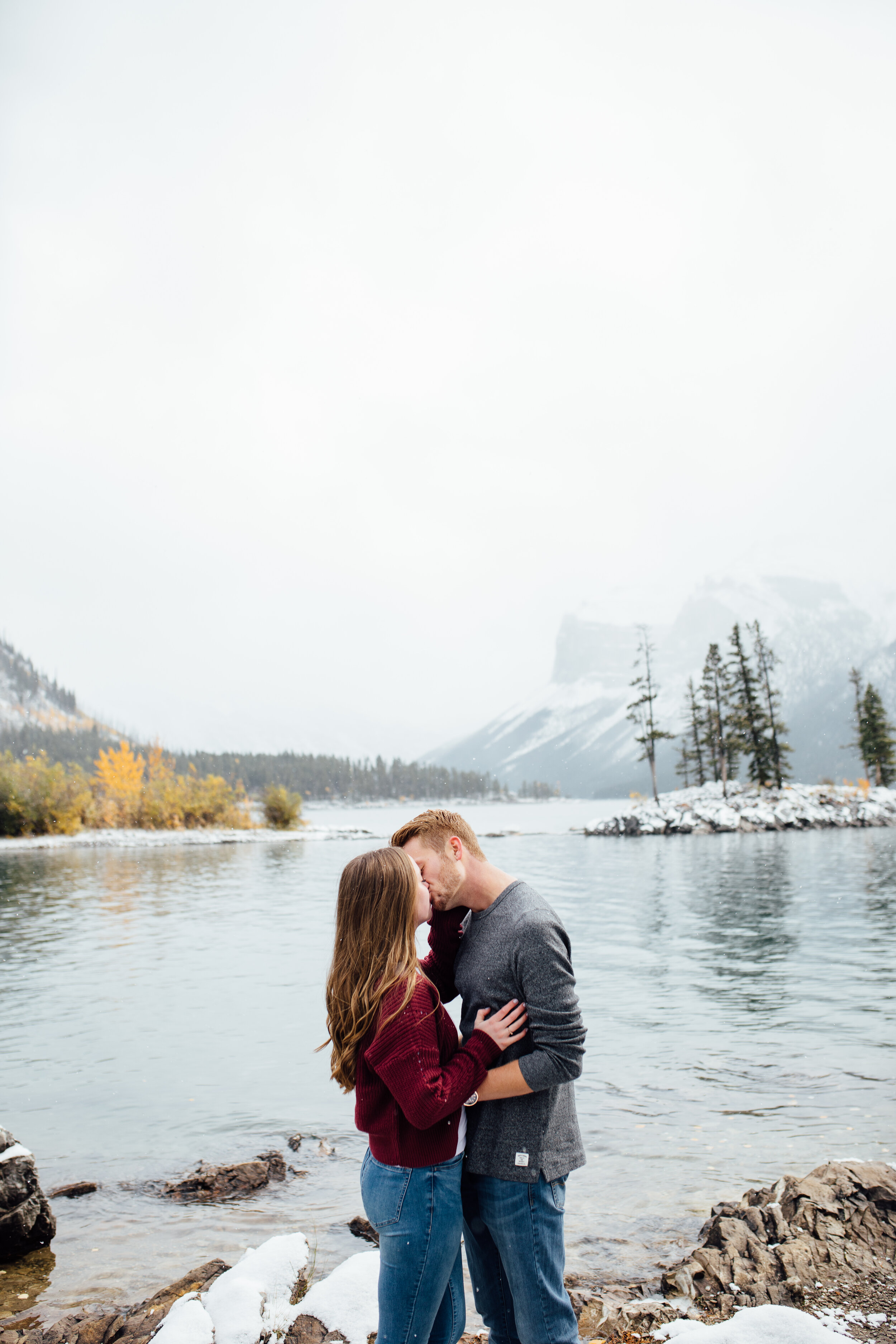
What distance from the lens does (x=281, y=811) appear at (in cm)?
7325

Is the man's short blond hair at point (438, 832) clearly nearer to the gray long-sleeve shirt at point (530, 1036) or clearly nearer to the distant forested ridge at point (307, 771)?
the gray long-sleeve shirt at point (530, 1036)

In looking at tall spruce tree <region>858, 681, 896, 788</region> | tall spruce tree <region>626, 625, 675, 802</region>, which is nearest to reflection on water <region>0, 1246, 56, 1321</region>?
tall spruce tree <region>626, 625, 675, 802</region>

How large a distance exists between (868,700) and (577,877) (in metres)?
44.7

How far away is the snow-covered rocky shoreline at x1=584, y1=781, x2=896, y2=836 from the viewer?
51.7 metres

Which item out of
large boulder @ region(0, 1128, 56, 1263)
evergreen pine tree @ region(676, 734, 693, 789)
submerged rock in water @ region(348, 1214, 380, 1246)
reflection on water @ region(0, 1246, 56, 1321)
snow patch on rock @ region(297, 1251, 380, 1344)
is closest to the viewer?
snow patch on rock @ region(297, 1251, 380, 1344)

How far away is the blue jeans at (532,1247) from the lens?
253 centimetres

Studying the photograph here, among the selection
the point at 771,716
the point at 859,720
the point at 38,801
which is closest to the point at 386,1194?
the point at 771,716

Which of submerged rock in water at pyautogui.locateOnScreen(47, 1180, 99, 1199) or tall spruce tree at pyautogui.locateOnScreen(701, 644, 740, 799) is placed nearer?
submerged rock in water at pyautogui.locateOnScreen(47, 1180, 99, 1199)

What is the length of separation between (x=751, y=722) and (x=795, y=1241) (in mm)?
59336

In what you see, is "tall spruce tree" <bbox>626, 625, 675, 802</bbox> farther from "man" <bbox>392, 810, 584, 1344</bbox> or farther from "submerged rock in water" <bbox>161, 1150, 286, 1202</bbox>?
"man" <bbox>392, 810, 584, 1344</bbox>

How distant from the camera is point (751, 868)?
30547mm

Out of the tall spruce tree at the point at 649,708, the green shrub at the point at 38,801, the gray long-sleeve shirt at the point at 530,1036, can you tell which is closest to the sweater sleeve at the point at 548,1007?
the gray long-sleeve shirt at the point at 530,1036

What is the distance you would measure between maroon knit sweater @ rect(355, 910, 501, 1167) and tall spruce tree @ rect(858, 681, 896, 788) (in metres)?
69.4

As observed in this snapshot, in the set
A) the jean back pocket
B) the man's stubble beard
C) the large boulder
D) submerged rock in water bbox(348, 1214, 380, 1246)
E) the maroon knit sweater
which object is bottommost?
submerged rock in water bbox(348, 1214, 380, 1246)
